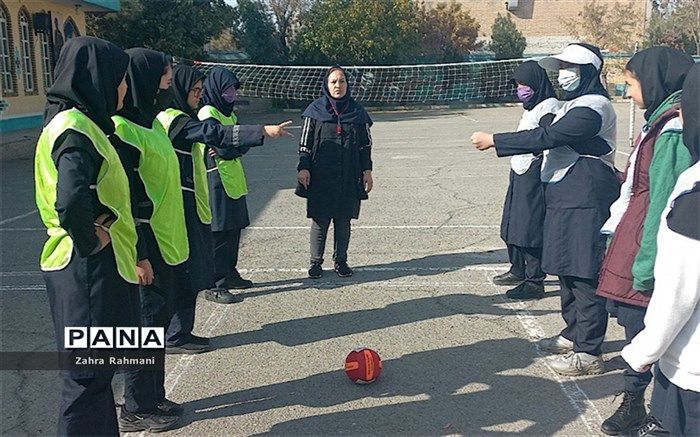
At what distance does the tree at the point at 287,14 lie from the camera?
136 feet

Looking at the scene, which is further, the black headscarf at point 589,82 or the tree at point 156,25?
the tree at point 156,25

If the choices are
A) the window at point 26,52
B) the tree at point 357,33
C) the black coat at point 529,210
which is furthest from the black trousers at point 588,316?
the tree at point 357,33

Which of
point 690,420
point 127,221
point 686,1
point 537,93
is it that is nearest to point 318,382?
point 127,221

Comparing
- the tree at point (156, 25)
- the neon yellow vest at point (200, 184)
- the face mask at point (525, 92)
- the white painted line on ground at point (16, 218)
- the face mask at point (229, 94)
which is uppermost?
the tree at point (156, 25)

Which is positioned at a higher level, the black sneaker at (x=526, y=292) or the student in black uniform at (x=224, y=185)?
the student in black uniform at (x=224, y=185)

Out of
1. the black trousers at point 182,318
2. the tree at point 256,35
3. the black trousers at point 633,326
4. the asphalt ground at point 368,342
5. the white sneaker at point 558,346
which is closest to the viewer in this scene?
the black trousers at point 633,326

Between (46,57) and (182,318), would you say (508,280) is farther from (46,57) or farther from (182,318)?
(46,57)

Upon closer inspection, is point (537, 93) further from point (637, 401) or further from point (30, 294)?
point (30, 294)

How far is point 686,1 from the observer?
45.8 m

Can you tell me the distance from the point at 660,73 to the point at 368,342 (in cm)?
288

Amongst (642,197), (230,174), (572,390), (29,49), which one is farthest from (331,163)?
(29,49)

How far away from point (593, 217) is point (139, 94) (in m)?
3.05

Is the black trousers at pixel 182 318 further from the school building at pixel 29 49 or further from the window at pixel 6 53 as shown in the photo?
the window at pixel 6 53

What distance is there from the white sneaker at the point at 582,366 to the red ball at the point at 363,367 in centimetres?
130
